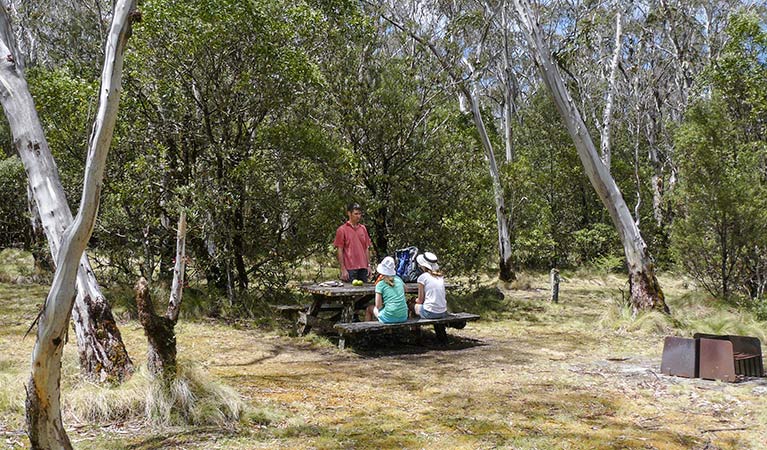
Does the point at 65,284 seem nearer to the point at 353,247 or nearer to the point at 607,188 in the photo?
the point at 353,247

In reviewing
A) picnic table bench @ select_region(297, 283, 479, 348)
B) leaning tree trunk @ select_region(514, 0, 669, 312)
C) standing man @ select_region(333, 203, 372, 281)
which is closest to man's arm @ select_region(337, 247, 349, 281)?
standing man @ select_region(333, 203, 372, 281)

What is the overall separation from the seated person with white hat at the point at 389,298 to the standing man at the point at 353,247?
60.0 inches

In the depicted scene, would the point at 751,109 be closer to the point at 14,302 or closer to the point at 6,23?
the point at 6,23

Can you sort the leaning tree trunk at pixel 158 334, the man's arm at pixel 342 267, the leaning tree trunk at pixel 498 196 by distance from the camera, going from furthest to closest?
the leaning tree trunk at pixel 498 196
the man's arm at pixel 342 267
the leaning tree trunk at pixel 158 334

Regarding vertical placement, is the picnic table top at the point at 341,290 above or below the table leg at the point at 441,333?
above

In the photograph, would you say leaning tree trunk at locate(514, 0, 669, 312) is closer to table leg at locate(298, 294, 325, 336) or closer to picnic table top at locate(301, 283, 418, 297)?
picnic table top at locate(301, 283, 418, 297)

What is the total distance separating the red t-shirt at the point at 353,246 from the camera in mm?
9672

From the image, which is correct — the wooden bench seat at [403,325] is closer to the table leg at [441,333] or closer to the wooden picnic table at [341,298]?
the table leg at [441,333]

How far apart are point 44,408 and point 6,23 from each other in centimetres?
388

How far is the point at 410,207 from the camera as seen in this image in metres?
12.8

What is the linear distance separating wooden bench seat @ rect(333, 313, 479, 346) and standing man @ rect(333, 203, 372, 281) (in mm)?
1259

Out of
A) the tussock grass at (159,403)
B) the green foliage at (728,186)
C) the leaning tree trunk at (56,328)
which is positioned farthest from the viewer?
the green foliage at (728,186)

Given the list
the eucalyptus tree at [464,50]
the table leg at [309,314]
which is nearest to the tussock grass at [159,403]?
the table leg at [309,314]

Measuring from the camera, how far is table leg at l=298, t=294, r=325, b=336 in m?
9.23
